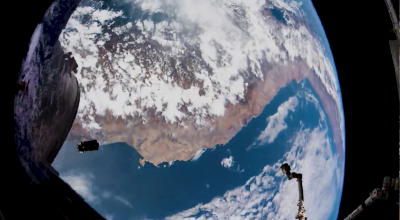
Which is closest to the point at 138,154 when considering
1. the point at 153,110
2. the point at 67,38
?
the point at 153,110

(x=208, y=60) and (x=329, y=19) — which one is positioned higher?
(x=208, y=60)

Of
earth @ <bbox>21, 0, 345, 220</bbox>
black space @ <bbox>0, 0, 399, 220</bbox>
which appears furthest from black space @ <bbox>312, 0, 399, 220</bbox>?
earth @ <bbox>21, 0, 345, 220</bbox>

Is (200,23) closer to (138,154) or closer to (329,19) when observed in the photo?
(138,154)

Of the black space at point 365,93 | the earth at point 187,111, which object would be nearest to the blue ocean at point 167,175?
the earth at point 187,111

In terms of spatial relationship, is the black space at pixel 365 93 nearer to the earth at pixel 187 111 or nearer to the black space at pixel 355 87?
the black space at pixel 355 87

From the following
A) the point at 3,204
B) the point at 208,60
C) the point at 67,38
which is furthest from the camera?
the point at 208,60

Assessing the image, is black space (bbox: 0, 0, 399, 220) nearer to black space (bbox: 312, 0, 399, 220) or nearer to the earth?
black space (bbox: 312, 0, 399, 220)

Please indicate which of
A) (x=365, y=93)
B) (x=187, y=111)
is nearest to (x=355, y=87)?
Result: (x=365, y=93)
